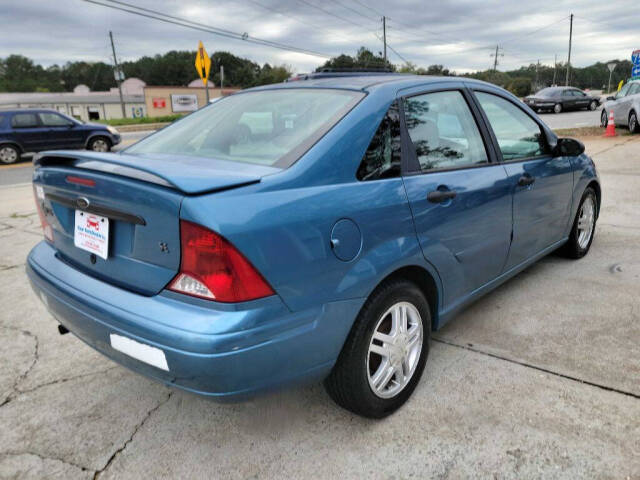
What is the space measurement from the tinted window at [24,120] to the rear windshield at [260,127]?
14096 millimetres

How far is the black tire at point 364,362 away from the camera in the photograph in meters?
2.05

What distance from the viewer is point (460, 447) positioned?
2.12 metres

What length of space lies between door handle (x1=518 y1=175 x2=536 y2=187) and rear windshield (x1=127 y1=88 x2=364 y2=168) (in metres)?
1.34

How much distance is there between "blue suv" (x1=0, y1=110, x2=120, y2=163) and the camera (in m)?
14.3

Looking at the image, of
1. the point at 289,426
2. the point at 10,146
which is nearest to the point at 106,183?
the point at 289,426

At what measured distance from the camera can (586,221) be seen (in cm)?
441

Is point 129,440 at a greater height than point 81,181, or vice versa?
point 81,181

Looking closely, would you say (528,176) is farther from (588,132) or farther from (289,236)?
(588,132)

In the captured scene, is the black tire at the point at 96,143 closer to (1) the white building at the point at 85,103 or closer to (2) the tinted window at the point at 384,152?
(2) the tinted window at the point at 384,152

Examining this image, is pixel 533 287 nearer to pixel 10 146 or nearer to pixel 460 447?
pixel 460 447

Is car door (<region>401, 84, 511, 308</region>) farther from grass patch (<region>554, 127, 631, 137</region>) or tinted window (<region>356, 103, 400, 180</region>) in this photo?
grass patch (<region>554, 127, 631, 137</region>)

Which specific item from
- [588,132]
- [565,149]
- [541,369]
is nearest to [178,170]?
[541,369]

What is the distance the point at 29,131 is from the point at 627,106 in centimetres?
1759

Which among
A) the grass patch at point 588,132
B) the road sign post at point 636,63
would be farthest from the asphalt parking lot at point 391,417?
the road sign post at point 636,63
